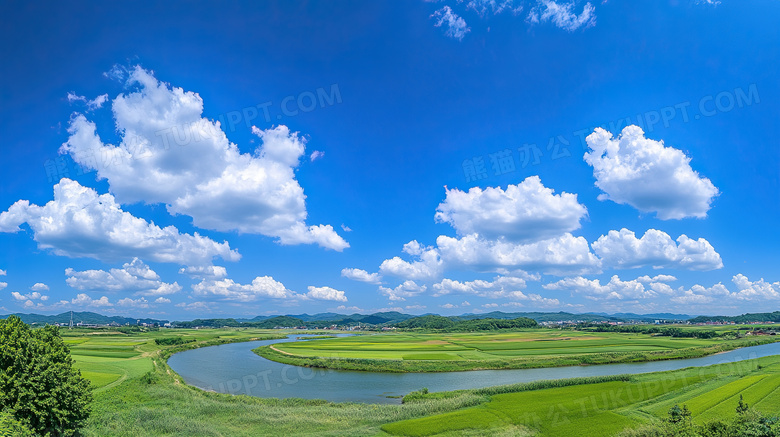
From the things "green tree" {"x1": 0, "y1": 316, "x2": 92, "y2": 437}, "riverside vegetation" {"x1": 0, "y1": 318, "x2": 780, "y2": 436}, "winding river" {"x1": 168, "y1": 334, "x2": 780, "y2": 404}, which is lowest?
"winding river" {"x1": 168, "y1": 334, "x2": 780, "y2": 404}

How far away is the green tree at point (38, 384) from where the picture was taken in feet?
59.6

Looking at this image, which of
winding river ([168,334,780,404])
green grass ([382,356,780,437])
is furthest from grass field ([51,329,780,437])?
winding river ([168,334,780,404])

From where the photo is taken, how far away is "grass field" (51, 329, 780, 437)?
81.3 feet

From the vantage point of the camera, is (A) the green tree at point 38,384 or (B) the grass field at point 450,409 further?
(B) the grass field at point 450,409

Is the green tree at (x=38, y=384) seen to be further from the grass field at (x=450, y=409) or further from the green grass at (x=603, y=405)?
the green grass at (x=603, y=405)

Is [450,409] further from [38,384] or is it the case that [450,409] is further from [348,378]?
[38,384]

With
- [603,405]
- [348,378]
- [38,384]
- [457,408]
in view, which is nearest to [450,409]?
[457,408]

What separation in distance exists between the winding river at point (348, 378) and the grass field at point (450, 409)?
4852 mm

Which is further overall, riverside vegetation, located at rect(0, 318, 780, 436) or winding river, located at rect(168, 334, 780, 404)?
winding river, located at rect(168, 334, 780, 404)

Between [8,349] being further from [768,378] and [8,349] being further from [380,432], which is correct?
[768,378]

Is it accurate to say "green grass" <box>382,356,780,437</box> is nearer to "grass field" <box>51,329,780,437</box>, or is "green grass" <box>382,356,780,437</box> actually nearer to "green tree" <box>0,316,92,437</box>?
"grass field" <box>51,329,780,437</box>

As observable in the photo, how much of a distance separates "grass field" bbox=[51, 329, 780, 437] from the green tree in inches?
135

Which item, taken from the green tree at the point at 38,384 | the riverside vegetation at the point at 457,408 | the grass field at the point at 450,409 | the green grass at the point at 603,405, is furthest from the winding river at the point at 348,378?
the green tree at the point at 38,384

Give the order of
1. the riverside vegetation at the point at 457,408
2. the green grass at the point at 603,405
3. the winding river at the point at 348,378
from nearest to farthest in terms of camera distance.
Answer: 1. the riverside vegetation at the point at 457,408
2. the green grass at the point at 603,405
3. the winding river at the point at 348,378
